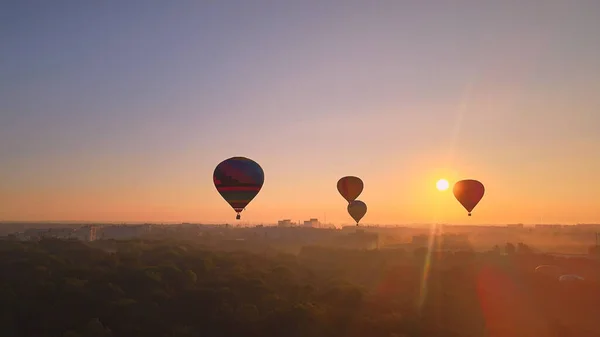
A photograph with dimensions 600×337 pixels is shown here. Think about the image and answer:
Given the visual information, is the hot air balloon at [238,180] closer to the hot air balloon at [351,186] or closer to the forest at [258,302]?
the forest at [258,302]

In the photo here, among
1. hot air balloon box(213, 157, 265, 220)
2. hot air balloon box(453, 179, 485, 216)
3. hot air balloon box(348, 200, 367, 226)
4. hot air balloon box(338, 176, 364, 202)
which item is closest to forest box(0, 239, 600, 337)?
hot air balloon box(213, 157, 265, 220)

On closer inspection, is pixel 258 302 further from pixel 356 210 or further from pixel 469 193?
pixel 356 210

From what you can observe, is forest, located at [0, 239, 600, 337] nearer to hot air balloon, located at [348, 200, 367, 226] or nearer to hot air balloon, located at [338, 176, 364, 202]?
hot air balloon, located at [348, 200, 367, 226]

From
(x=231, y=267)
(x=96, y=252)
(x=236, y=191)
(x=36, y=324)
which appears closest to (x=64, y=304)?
(x=36, y=324)

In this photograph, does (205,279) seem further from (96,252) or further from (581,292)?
(581,292)

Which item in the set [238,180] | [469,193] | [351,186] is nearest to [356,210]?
[351,186]

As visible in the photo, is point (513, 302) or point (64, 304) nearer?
point (64, 304)

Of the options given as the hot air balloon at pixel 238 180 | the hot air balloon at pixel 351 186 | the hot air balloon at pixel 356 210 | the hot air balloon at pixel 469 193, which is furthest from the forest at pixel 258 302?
the hot air balloon at pixel 351 186
